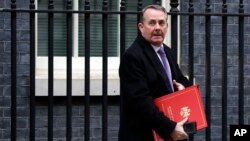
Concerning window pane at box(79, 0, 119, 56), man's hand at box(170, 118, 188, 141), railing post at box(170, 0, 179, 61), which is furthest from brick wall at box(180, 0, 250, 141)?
man's hand at box(170, 118, 188, 141)

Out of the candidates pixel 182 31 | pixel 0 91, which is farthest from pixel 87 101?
pixel 182 31

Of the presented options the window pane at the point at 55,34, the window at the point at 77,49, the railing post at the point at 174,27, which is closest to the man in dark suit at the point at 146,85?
the railing post at the point at 174,27

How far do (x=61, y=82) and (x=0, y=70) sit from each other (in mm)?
622

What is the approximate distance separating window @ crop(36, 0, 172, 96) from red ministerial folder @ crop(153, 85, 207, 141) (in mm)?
2751

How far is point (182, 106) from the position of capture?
184 inches

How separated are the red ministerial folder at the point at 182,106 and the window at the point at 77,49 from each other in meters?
2.75

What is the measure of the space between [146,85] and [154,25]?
409mm

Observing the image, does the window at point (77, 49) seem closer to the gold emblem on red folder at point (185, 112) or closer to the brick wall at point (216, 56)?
the brick wall at point (216, 56)

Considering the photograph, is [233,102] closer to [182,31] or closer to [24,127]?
[182,31]

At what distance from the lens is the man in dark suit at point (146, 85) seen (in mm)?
4496

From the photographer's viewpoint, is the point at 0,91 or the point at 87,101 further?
the point at 0,91

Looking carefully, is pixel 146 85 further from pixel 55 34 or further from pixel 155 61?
pixel 55 34

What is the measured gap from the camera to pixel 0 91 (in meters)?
7.22

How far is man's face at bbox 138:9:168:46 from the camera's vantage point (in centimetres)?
467
